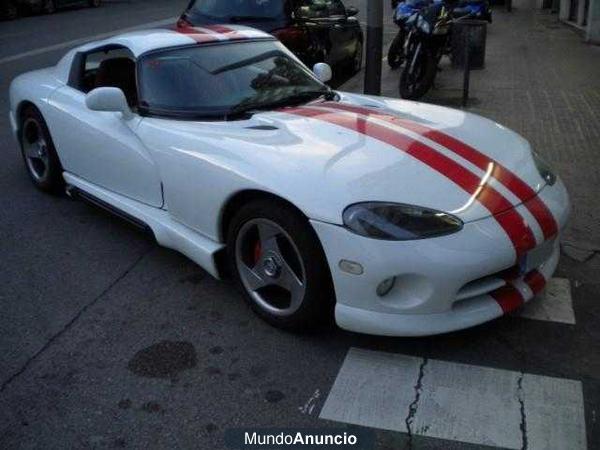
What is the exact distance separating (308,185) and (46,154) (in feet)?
9.37

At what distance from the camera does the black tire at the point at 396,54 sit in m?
10.2

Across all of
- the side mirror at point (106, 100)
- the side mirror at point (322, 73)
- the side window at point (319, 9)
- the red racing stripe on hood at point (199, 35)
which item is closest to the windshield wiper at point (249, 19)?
the side window at point (319, 9)

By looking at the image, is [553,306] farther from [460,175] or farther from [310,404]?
[310,404]

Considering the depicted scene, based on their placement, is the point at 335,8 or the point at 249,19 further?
the point at 335,8

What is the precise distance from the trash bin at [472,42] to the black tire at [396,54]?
0.87 metres

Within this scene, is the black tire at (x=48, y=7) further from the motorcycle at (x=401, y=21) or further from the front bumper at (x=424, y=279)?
the front bumper at (x=424, y=279)

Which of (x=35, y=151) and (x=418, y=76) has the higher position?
(x=35, y=151)

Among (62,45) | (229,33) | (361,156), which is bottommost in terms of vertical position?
(62,45)

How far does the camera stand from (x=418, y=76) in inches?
323

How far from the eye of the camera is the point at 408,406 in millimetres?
2691

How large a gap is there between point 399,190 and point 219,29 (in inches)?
92.8

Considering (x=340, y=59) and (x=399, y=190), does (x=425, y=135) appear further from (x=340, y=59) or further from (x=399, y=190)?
(x=340, y=59)
